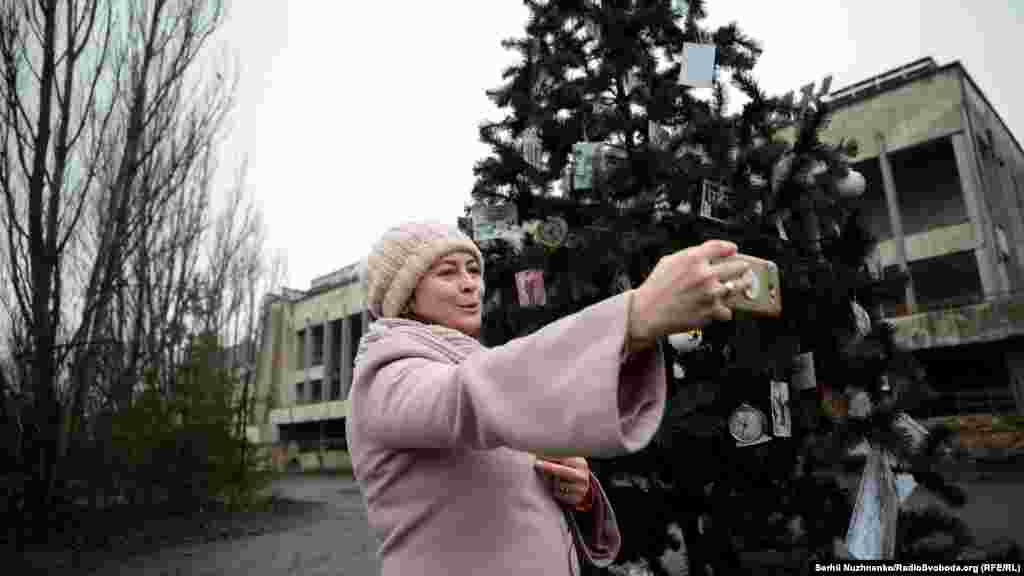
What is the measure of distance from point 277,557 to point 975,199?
20.9 meters

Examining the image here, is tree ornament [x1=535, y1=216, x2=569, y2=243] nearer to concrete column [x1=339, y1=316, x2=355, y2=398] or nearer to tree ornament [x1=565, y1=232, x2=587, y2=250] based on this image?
tree ornament [x1=565, y1=232, x2=587, y2=250]

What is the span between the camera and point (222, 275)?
16.6 meters

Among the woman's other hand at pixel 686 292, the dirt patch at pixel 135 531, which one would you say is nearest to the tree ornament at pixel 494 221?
the woman's other hand at pixel 686 292

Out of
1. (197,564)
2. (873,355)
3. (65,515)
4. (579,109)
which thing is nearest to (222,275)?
(65,515)

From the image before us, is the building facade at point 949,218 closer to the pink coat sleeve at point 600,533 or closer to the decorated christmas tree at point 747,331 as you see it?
the decorated christmas tree at point 747,331

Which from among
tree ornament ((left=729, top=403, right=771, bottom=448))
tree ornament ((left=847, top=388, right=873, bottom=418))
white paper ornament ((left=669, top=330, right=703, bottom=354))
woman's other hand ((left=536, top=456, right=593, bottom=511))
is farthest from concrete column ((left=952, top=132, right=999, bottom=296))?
woman's other hand ((left=536, top=456, right=593, bottom=511))

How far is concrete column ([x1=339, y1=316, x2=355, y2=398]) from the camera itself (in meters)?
36.1

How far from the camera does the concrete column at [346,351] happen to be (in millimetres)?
36062

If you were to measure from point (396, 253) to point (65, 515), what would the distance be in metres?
10.1

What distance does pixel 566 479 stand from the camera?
1232mm

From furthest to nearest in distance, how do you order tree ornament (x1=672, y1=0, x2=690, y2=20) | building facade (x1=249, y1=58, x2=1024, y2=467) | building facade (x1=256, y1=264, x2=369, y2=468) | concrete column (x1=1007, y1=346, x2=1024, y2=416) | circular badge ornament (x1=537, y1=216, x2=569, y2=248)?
building facade (x1=256, y1=264, x2=369, y2=468)
building facade (x1=249, y1=58, x2=1024, y2=467)
concrete column (x1=1007, y1=346, x2=1024, y2=416)
tree ornament (x1=672, y1=0, x2=690, y2=20)
circular badge ornament (x1=537, y1=216, x2=569, y2=248)

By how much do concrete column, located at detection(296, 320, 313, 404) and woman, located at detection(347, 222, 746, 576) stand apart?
1630 inches

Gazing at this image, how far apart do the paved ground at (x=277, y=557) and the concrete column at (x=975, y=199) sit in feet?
62.5

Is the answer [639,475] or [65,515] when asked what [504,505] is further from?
[65,515]
